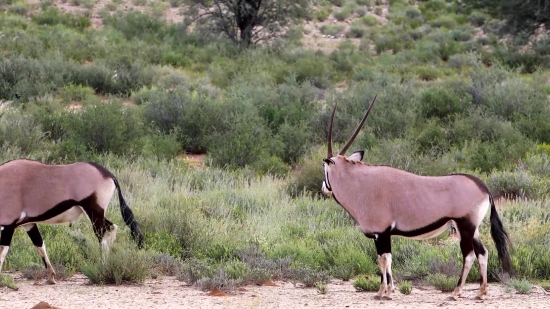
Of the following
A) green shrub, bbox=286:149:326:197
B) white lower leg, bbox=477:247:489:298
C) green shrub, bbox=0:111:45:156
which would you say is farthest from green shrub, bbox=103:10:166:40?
white lower leg, bbox=477:247:489:298

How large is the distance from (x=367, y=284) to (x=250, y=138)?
27.9ft

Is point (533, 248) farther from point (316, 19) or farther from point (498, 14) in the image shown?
point (316, 19)

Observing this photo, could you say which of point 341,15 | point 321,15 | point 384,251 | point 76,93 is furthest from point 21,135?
point 341,15

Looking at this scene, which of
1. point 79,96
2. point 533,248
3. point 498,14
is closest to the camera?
point 533,248

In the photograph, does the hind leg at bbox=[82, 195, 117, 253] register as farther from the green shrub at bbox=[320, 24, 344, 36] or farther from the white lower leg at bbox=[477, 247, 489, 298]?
the green shrub at bbox=[320, 24, 344, 36]

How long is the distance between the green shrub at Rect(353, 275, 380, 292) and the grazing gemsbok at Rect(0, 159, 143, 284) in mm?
2376

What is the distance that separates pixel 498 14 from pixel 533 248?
1038 inches

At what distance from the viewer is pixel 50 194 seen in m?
7.60

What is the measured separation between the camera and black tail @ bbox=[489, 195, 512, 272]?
7391 millimetres

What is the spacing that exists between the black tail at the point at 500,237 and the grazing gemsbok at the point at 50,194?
3330 mm

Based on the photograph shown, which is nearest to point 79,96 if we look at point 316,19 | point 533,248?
point 533,248

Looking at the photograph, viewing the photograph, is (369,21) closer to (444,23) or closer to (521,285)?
(444,23)

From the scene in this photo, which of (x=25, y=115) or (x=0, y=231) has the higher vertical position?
(x=0, y=231)

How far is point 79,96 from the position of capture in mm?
21891
